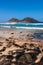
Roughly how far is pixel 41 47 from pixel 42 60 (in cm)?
107

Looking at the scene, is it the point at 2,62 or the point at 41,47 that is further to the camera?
the point at 41,47

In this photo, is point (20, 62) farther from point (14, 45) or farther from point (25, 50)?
point (14, 45)

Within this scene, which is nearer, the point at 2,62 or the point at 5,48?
the point at 2,62

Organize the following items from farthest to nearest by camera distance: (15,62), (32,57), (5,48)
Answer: (5,48), (32,57), (15,62)

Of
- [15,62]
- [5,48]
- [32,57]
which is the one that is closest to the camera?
[15,62]

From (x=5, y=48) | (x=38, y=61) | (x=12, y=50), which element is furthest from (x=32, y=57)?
(x=5, y=48)

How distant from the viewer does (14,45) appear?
22.7 ft

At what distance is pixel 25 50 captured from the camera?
632 cm

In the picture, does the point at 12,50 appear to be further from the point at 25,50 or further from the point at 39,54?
the point at 39,54

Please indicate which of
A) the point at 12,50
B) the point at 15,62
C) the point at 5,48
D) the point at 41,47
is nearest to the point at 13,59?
the point at 15,62

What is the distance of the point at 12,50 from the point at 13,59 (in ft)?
1.90

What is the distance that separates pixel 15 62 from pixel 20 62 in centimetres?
15

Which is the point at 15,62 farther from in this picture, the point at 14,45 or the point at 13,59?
the point at 14,45

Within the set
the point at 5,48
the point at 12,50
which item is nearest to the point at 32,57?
the point at 12,50
